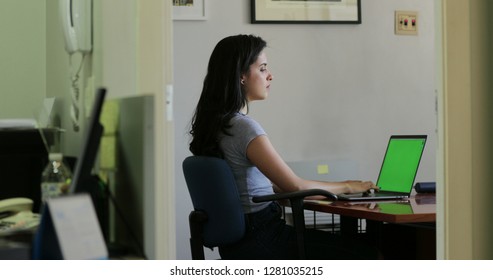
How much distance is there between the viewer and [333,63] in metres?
4.15

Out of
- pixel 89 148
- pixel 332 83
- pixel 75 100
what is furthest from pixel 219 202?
pixel 332 83

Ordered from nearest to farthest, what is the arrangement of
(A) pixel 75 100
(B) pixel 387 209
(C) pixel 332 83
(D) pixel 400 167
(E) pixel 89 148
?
(E) pixel 89 148 < (A) pixel 75 100 < (B) pixel 387 209 < (D) pixel 400 167 < (C) pixel 332 83

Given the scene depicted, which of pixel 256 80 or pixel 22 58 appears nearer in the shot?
pixel 256 80

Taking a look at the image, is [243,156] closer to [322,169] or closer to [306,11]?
[322,169]

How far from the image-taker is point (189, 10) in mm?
3926

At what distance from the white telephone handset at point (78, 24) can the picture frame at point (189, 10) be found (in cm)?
188

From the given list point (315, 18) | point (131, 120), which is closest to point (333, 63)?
point (315, 18)

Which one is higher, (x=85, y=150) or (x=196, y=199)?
(x=85, y=150)

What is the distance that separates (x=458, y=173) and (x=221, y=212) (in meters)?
0.88

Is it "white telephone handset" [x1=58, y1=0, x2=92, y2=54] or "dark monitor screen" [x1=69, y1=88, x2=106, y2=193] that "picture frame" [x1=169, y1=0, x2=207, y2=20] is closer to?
"white telephone handset" [x1=58, y1=0, x2=92, y2=54]

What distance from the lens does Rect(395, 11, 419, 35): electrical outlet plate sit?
4.22m

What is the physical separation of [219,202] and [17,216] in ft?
3.07

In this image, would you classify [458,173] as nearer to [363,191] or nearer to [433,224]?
[363,191]
